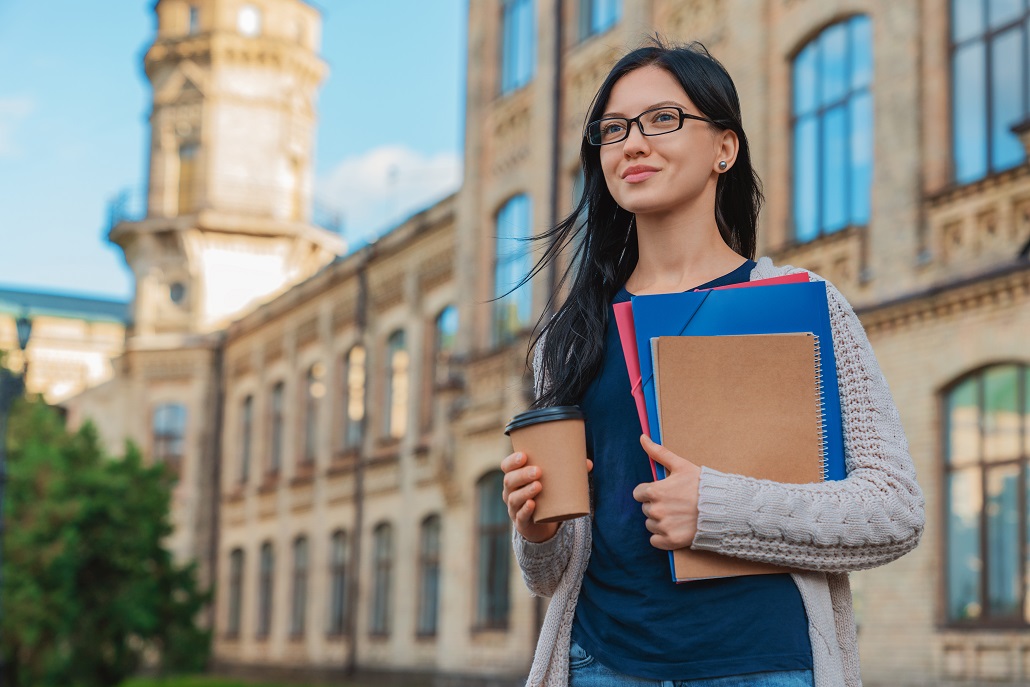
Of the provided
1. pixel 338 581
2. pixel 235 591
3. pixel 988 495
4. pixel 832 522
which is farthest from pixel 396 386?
pixel 832 522

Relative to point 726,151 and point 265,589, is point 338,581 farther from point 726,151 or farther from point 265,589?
point 726,151

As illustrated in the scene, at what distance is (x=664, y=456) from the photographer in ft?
8.68

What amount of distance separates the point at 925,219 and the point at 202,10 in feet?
108

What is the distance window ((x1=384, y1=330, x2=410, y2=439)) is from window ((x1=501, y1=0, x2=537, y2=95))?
694cm

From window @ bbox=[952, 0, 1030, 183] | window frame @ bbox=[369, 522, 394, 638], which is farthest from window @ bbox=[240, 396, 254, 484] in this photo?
window @ bbox=[952, 0, 1030, 183]

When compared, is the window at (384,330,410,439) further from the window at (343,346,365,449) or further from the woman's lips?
the woman's lips

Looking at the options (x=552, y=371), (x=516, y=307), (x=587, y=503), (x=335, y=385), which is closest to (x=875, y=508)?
(x=587, y=503)

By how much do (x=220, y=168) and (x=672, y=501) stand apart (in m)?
43.0

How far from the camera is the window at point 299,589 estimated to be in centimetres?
3531

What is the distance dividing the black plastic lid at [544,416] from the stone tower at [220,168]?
41.5 meters

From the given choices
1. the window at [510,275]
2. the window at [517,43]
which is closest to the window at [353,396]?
the window at [510,275]

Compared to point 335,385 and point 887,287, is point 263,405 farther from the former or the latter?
point 887,287

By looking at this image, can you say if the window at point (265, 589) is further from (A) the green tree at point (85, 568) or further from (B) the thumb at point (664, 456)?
(B) the thumb at point (664, 456)

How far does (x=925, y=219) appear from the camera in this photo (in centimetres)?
1609
